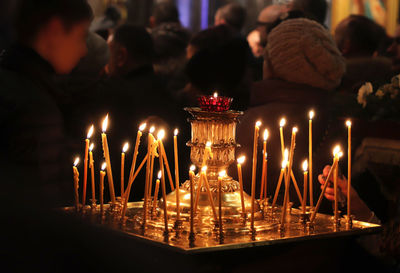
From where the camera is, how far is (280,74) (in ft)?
9.46

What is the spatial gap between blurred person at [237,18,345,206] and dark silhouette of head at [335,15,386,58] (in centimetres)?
148

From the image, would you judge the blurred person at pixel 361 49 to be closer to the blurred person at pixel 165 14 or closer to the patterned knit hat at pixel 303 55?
the patterned knit hat at pixel 303 55

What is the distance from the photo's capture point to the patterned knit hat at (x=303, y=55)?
2.84 m

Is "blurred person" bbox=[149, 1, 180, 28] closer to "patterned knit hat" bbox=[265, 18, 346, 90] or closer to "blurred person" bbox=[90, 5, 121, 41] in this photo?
"blurred person" bbox=[90, 5, 121, 41]

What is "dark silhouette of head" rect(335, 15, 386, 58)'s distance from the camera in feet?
14.3

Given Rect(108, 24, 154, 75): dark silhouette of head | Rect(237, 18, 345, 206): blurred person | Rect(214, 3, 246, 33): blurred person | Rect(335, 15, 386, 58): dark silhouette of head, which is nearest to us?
Rect(237, 18, 345, 206): blurred person

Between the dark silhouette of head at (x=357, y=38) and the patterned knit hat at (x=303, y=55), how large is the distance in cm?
150

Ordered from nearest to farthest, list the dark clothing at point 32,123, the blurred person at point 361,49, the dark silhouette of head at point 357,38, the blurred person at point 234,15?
the dark clothing at point 32,123 < the blurred person at point 361,49 < the dark silhouette of head at point 357,38 < the blurred person at point 234,15

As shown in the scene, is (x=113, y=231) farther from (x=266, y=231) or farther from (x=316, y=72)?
(x=316, y=72)

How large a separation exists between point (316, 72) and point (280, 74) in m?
0.16

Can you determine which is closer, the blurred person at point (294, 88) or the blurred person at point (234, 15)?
the blurred person at point (294, 88)

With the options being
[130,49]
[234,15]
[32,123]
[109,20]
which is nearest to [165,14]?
[109,20]

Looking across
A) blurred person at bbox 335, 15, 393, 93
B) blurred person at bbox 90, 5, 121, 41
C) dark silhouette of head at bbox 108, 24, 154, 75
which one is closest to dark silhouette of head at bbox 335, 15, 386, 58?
blurred person at bbox 335, 15, 393, 93

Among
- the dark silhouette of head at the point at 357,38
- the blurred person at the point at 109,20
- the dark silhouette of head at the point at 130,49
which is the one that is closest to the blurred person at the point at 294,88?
the dark silhouette of head at the point at 130,49
